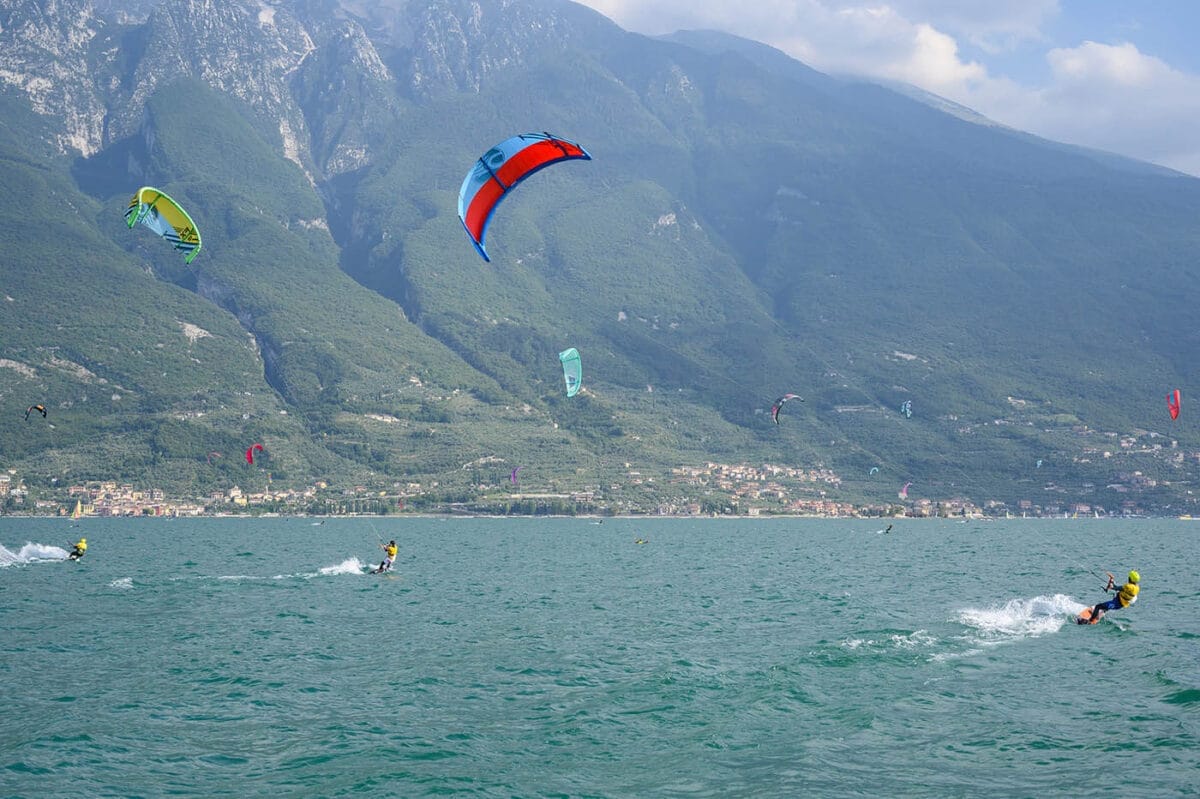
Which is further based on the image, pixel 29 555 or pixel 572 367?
pixel 29 555

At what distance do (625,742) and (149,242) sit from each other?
194 m

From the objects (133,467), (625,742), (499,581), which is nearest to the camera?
(625,742)

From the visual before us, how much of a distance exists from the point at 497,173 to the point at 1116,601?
18.2 metres

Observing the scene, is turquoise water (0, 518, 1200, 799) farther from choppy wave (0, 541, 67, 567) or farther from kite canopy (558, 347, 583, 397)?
choppy wave (0, 541, 67, 567)

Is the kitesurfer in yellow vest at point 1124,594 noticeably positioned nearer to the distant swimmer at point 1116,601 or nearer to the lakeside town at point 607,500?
the distant swimmer at point 1116,601

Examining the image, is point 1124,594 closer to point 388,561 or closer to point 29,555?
point 388,561

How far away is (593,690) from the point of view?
21.4 meters

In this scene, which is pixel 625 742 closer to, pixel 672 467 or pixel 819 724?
pixel 819 724

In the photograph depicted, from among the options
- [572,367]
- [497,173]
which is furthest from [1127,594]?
[572,367]

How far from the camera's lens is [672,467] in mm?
169625

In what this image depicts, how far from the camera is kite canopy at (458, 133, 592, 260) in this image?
22500 millimetres

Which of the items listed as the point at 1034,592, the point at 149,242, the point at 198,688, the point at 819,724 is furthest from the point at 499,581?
the point at 149,242

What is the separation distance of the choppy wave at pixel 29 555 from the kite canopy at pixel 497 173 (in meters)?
38.3

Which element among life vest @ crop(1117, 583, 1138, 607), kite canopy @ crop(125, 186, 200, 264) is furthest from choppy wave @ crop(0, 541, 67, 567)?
life vest @ crop(1117, 583, 1138, 607)
